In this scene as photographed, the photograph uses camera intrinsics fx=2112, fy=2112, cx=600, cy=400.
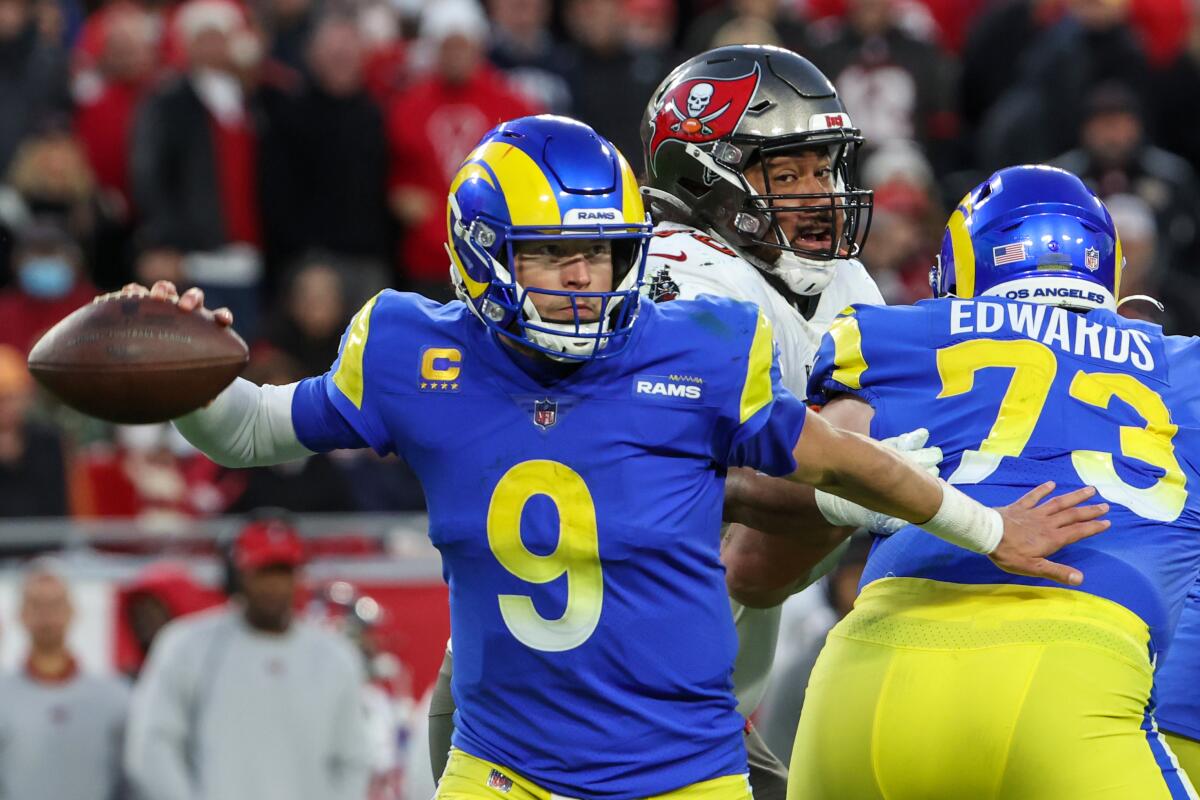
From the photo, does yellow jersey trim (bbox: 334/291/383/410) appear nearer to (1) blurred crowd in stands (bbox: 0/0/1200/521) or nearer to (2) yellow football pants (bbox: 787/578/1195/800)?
(2) yellow football pants (bbox: 787/578/1195/800)

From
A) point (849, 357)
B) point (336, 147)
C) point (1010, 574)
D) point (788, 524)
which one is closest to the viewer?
point (1010, 574)

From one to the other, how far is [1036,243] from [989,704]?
0.98m

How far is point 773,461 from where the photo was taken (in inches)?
157

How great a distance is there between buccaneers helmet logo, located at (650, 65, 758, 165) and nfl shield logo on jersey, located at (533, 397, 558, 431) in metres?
1.16

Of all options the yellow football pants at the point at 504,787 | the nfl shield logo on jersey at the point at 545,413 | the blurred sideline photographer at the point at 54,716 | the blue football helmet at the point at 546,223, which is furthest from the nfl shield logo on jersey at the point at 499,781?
the blurred sideline photographer at the point at 54,716

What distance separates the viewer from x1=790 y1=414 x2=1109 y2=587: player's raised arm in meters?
3.99

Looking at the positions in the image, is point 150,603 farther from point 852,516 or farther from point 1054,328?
point 1054,328

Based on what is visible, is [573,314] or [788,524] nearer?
[573,314]

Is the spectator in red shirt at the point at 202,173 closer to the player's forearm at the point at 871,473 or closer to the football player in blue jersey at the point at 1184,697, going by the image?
the football player in blue jersey at the point at 1184,697

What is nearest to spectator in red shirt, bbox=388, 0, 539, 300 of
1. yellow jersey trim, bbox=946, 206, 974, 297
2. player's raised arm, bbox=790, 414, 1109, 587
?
yellow jersey trim, bbox=946, 206, 974, 297

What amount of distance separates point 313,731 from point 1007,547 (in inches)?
206

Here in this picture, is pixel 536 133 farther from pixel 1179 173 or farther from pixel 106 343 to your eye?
pixel 1179 173

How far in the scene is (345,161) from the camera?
36.6ft

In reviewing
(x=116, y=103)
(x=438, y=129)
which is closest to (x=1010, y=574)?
(x=438, y=129)
